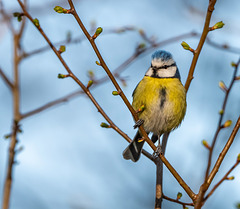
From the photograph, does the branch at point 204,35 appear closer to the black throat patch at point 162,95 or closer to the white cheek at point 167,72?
the black throat patch at point 162,95

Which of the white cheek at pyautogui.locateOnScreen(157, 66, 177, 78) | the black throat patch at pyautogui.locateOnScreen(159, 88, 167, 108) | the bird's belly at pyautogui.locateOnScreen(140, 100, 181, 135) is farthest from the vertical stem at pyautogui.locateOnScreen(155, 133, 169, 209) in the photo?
the white cheek at pyautogui.locateOnScreen(157, 66, 177, 78)

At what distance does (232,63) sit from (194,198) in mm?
1052

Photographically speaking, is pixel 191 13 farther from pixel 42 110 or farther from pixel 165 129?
pixel 42 110

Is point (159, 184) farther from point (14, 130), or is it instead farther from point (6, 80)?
point (6, 80)

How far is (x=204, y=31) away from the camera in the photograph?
2447mm

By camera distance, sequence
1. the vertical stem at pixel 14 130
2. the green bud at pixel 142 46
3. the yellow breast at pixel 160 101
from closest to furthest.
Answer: the vertical stem at pixel 14 130 < the yellow breast at pixel 160 101 < the green bud at pixel 142 46

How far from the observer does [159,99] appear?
10.9 ft

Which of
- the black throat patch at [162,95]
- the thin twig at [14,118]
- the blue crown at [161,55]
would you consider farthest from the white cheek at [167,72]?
the thin twig at [14,118]

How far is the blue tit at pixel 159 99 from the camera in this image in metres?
3.34

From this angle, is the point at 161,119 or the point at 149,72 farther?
the point at 149,72

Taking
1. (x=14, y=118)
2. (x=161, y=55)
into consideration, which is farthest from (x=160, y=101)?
(x=14, y=118)

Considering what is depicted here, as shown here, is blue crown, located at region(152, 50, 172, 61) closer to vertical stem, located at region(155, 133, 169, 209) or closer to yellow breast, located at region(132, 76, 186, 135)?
yellow breast, located at region(132, 76, 186, 135)

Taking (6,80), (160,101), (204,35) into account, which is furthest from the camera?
(160,101)

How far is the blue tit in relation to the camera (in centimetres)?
334
